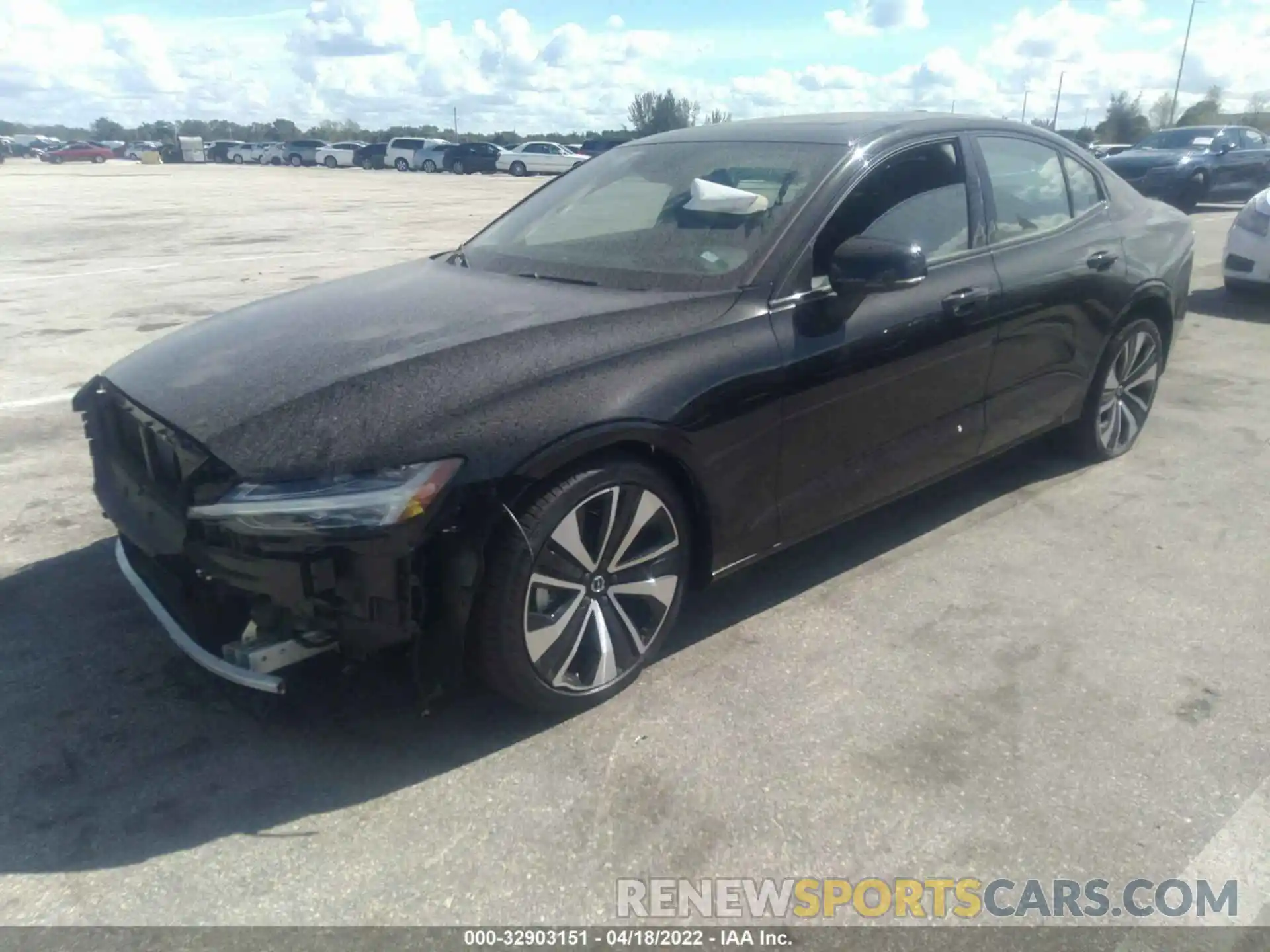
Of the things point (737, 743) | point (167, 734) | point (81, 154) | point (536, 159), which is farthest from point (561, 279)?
point (81, 154)

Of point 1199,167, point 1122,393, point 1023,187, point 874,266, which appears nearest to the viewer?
point 874,266

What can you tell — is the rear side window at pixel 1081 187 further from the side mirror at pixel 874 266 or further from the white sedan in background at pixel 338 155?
the white sedan in background at pixel 338 155

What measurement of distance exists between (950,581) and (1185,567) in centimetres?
97

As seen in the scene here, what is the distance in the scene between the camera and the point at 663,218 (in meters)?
3.79

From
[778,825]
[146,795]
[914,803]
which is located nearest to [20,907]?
[146,795]

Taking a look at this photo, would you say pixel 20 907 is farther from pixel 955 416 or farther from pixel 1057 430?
pixel 1057 430

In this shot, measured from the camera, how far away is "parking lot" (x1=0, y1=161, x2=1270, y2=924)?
8.04 ft

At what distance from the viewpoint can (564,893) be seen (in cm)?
238

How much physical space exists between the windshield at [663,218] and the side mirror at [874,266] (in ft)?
0.81

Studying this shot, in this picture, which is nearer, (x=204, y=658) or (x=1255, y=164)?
(x=204, y=658)

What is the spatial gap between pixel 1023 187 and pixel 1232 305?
6.35 metres

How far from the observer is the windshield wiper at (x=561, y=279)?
138 inches

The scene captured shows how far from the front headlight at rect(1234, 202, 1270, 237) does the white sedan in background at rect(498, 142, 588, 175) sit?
116 ft

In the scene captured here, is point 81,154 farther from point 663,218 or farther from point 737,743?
point 737,743
